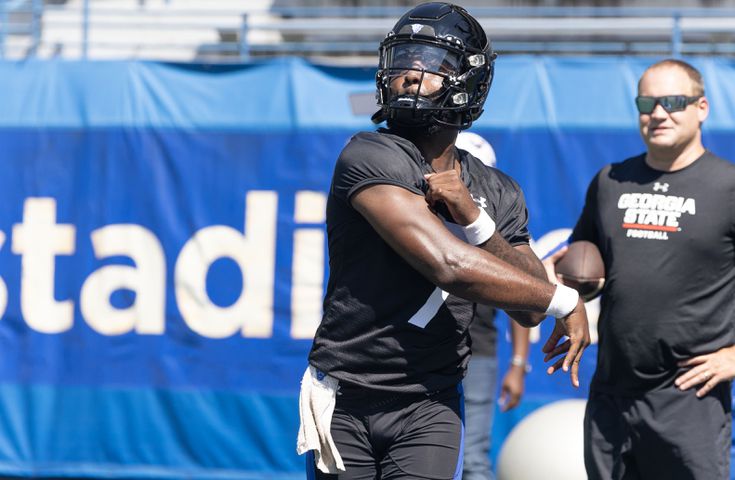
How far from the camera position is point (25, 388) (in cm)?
690

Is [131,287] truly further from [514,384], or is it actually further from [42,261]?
[514,384]

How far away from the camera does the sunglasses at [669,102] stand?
4254 millimetres

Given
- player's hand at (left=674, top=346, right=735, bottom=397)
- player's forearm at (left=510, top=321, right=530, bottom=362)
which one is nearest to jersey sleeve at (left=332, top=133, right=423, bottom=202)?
player's hand at (left=674, top=346, right=735, bottom=397)

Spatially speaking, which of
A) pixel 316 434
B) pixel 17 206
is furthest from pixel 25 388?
pixel 316 434

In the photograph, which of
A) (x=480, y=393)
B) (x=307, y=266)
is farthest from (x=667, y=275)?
(x=307, y=266)

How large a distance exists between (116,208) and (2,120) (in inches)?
38.5

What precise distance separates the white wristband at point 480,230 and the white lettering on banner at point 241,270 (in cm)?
407

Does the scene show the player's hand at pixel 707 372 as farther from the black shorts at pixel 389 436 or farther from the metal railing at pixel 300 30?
the metal railing at pixel 300 30

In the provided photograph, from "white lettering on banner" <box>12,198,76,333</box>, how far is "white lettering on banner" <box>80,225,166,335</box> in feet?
0.58

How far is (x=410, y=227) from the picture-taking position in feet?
8.90

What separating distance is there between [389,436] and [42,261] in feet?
14.9

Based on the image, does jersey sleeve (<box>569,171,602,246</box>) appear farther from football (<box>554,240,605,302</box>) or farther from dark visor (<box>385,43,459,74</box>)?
dark visor (<box>385,43,459,74</box>)

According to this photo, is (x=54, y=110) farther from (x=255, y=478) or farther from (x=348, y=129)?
(x=255, y=478)

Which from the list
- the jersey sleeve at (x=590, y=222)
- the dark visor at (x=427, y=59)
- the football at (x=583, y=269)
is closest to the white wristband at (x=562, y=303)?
the dark visor at (x=427, y=59)
